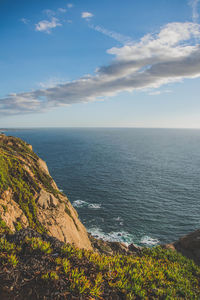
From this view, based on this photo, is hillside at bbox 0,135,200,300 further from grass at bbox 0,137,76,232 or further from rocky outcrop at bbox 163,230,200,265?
rocky outcrop at bbox 163,230,200,265

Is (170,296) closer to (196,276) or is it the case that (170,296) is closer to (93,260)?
(93,260)

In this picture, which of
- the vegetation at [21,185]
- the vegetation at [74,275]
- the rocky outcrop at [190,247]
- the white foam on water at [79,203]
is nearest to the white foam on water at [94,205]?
the white foam on water at [79,203]

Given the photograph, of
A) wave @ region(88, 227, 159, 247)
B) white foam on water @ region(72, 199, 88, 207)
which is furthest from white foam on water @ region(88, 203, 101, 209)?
wave @ region(88, 227, 159, 247)

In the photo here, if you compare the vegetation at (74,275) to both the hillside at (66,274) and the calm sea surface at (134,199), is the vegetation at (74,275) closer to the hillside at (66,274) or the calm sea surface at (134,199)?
the hillside at (66,274)

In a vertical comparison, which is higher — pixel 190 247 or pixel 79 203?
pixel 190 247

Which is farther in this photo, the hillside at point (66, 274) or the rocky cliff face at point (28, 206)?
the rocky cliff face at point (28, 206)

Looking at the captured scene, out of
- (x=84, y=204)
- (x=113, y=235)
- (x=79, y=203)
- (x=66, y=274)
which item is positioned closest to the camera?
(x=66, y=274)

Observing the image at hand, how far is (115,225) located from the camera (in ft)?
156

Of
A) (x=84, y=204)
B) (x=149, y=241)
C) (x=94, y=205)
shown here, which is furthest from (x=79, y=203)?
(x=149, y=241)

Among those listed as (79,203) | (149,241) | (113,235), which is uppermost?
(79,203)

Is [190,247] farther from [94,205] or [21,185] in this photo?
[94,205]

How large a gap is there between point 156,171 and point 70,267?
91.6m

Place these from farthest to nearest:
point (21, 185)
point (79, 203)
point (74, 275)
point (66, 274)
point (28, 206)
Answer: point (79, 203), point (21, 185), point (28, 206), point (66, 274), point (74, 275)

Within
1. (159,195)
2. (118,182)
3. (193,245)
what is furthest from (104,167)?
(193,245)
